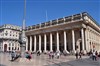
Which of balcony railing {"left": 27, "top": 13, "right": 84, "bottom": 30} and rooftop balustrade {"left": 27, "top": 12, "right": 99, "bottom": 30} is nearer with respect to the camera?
rooftop balustrade {"left": 27, "top": 12, "right": 99, "bottom": 30}

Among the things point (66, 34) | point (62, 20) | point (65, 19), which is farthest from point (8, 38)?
point (65, 19)

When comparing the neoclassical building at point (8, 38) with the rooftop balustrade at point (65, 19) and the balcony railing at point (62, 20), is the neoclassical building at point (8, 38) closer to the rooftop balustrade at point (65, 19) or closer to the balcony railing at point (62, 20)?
the balcony railing at point (62, 20)

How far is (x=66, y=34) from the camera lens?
59.1 metres

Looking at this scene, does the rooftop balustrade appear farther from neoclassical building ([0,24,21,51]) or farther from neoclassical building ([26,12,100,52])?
neoclassical building ([0,24,21,51])

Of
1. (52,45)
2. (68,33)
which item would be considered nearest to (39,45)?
(52,45)

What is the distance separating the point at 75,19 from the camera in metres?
53.0

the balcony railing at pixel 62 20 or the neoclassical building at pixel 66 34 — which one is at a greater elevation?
the balcony railing at pixel 62 20

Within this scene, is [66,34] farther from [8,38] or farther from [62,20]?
[8,38]

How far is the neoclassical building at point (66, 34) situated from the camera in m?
51.0

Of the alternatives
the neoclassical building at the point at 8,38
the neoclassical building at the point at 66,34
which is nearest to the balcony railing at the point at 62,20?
the neoclassical building at the point at 66,34

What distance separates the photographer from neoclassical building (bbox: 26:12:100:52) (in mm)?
51000

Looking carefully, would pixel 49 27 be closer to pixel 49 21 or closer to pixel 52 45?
pixel 49 21

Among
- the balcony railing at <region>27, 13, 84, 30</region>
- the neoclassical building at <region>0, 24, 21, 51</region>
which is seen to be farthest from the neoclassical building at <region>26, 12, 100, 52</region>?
the neoclassical building at <region>0, 24, 21, 51</region>

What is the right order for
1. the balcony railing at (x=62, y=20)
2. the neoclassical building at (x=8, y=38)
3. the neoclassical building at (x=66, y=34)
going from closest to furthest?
the neoclassical building at (x=66, y=34) → the balcony railing at (x=62, y=20) → the neoclassical building at (x=8, y=38)
